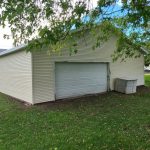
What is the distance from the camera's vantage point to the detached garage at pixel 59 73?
39.7 feet

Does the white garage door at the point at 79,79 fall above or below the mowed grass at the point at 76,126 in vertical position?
above

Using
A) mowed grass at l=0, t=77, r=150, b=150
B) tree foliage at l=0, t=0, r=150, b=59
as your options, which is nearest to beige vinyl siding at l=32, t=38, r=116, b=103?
mowed grass at l=0, t=77, r=150, b=150

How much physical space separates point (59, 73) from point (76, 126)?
5.43 metres

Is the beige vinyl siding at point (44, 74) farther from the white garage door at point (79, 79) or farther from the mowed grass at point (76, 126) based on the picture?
the mowed grass at point (76, 126)

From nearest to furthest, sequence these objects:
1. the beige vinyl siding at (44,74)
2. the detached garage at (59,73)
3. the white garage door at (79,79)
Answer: the beige vinyl siding at (44,74), the detached garage at (59,73), the white garage door at (79,79)

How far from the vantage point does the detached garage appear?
12086mm

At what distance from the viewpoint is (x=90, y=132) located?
710 cm

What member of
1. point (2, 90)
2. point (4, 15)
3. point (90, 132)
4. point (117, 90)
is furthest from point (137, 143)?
point (2, 90)

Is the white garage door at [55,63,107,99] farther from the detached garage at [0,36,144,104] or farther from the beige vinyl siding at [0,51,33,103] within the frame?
the beige vinyl siding at [0,51,33,103]

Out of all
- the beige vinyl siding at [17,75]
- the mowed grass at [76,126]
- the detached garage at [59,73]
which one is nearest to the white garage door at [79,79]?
the detached garage at [59,73]

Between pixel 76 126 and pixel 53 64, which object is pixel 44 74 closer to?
pixel 53 64

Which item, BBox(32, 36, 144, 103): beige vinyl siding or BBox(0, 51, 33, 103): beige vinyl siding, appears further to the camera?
BBox(0, 51, 33, 103): beige vinyl siding

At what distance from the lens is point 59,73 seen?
509 inches

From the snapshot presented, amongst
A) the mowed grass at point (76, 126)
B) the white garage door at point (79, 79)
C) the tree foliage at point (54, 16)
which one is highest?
the tree foliage at point (54, 16)
